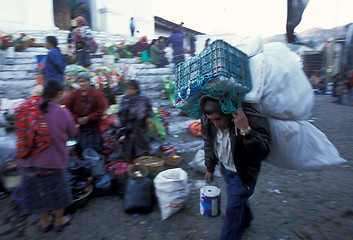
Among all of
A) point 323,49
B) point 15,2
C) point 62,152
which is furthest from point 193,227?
point 323,49

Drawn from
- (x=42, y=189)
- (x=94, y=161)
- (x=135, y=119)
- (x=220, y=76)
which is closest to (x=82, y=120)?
(x=94, y=161)

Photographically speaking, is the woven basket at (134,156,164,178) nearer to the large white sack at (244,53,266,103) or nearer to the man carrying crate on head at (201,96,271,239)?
the man carrying crate on head at (201,96,271,239)

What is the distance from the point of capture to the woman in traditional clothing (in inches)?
95.4

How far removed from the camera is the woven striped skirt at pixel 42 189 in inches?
97.7

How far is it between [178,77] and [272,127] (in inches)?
34.5

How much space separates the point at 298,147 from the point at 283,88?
20.4 inches

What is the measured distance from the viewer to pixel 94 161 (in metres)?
3.49

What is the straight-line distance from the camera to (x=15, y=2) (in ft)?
34.3

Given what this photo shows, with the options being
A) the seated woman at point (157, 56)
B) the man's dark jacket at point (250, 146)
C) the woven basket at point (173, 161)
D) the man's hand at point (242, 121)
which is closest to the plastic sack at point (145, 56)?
the seated woman at point (157, 56)

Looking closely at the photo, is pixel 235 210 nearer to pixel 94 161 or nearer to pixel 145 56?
pixel 94 161

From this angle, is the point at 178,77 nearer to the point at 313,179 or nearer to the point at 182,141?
the point at 313,179

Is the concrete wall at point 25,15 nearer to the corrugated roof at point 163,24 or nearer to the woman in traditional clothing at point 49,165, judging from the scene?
the corrugated roof at point 163,24

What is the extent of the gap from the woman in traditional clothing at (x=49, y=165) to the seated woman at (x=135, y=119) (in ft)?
4.23

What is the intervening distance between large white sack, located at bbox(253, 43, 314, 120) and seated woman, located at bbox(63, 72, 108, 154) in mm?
2814
